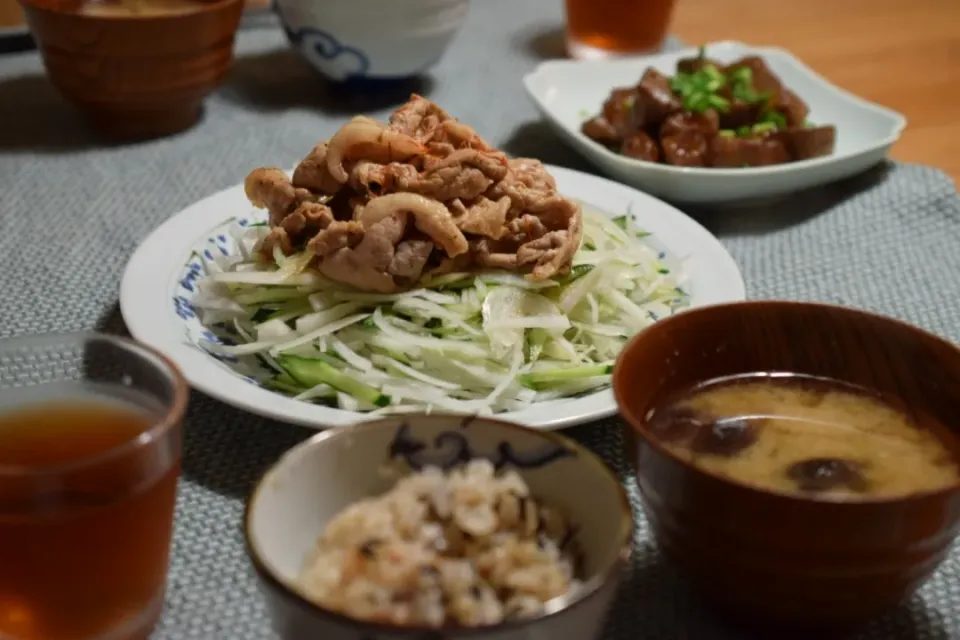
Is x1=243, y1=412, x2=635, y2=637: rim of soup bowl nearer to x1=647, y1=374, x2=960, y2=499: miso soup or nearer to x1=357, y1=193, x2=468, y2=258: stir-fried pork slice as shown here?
x1=647, y1=374, x2=960, y2=499: miso soup

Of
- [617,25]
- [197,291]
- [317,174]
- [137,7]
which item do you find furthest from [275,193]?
[617,25]

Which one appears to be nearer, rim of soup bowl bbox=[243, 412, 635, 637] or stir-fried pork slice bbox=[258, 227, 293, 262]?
rim of soup bowl bbox=[243, 412, 635, 637]

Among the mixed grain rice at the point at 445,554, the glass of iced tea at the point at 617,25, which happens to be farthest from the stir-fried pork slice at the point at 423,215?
the glass of iced tea at the point at 617,25

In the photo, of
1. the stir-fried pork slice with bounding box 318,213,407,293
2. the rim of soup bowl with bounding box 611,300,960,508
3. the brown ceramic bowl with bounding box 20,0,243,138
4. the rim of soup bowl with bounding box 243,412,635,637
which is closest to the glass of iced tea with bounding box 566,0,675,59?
the brown ceramic bowl with bounding box 20,0,243,138

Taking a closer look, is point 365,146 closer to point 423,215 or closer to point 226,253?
point 423,215

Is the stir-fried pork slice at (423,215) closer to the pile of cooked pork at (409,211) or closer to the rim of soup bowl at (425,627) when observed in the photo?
the pile of cooked pork at (409,211)

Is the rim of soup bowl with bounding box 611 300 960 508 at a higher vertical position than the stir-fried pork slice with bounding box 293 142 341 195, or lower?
higher

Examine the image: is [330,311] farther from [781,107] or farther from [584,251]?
[781,107]

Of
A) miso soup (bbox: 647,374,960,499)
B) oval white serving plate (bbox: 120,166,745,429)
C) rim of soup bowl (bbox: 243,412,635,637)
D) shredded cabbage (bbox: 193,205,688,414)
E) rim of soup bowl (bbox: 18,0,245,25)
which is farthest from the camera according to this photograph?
rim of soup bowl (bbox: 18,0,245,25)
